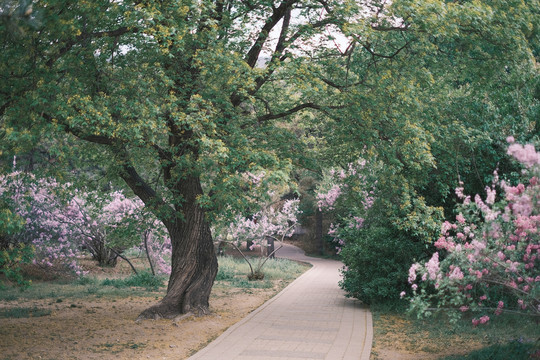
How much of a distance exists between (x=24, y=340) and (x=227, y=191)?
174 inches

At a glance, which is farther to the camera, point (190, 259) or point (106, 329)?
point (190, 259)

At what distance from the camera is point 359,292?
43.9 ft

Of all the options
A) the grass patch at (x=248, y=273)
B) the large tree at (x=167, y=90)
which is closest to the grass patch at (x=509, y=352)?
the large tree at (x=167, y=90)

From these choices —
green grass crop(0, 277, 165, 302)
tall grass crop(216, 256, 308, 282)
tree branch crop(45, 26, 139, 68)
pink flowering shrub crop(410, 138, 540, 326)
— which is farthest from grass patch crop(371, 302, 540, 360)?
tall grass crop(216, 256, 308, 282)

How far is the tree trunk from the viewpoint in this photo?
37.8 ft

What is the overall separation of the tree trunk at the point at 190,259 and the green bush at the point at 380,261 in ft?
12.9

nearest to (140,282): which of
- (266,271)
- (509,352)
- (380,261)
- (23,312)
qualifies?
(23,312)

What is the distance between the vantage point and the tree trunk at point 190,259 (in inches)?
453

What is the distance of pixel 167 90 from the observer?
386 inches

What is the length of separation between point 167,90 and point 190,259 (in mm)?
4012

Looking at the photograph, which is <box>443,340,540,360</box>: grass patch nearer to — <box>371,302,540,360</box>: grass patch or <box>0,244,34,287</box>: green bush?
<box>371,302,540,360</box>: grass patch

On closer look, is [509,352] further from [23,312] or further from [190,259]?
[23,312]

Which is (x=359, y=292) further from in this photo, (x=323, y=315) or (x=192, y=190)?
(x=192, y=190)

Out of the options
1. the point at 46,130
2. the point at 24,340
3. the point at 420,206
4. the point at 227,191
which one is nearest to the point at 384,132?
the point at 420,206
